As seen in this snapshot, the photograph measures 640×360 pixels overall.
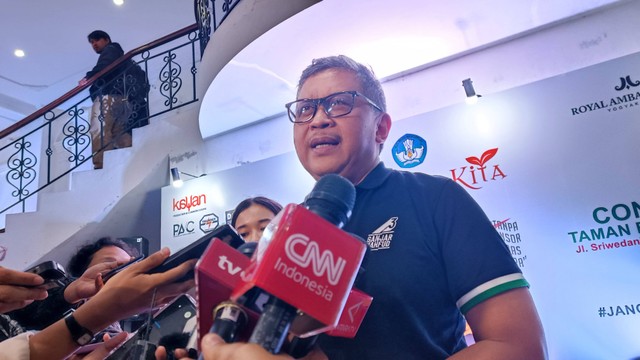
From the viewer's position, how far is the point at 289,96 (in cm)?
429

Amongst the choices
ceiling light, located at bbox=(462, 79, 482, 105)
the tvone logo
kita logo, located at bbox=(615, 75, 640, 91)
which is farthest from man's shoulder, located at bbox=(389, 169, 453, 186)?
kita logo, located at bbox=(615, 75, 640, 91)

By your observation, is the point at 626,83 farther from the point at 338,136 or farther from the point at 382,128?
the point at 338,136

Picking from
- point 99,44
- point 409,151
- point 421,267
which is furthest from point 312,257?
point 99,44

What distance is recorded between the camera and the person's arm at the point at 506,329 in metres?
0.70

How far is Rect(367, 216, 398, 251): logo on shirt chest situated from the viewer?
2.89 ft

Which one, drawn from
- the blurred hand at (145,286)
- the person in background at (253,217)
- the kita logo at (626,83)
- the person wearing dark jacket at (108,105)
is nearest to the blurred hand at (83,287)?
the blurred hand at (145,286)

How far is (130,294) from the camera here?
82 centimetres

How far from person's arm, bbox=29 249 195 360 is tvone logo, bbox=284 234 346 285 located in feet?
1.11

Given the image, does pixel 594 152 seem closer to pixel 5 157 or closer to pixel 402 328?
pixel 402 328

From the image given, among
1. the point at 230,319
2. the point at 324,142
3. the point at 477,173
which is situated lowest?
the point at 230,319

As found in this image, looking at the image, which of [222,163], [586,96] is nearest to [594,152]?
[586,96]

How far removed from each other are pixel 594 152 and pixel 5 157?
888cm

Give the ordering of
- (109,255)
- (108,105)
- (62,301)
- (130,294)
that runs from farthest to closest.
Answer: (108,105) < (109,255) < (62,301) < (130,294)

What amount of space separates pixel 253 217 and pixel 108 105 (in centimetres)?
340
